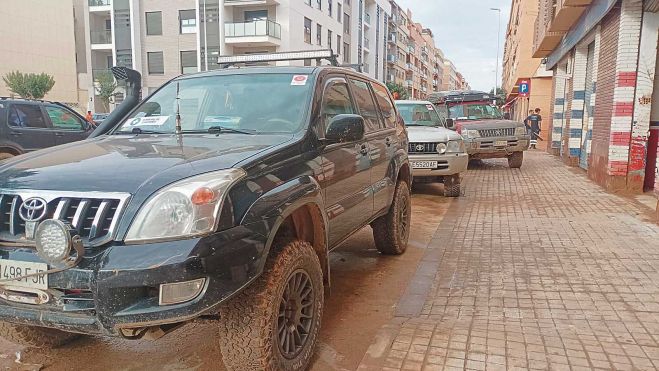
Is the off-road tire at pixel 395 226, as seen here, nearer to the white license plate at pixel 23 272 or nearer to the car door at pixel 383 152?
the car door at pixel 383 152

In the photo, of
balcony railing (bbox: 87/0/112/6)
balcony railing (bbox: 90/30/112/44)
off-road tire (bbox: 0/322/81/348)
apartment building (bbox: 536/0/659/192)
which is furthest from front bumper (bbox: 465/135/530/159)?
balcony railing (bbox: 87/0/112/6)

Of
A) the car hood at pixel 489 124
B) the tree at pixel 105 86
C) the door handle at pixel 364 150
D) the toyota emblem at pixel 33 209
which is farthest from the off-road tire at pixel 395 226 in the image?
the tree at pixel 105 86

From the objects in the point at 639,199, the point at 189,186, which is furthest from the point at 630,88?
the point at 189,186

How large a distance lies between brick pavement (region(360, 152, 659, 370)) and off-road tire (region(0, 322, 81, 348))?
1.96 m

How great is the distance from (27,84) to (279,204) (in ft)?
118

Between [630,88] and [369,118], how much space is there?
22.8 ft

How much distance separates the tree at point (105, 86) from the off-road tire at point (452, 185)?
A: 3213cm

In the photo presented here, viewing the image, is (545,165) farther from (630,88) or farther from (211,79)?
(211,79)

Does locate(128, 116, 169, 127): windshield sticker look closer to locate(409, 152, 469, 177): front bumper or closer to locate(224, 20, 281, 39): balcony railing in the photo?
locate(409, 152, 469, 177): front bumper

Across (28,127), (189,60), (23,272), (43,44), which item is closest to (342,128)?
(23,272)

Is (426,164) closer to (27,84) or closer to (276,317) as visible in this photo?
(276,317)

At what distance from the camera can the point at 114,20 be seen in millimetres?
36438

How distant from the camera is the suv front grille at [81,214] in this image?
2240mm

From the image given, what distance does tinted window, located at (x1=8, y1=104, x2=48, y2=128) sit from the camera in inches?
387
